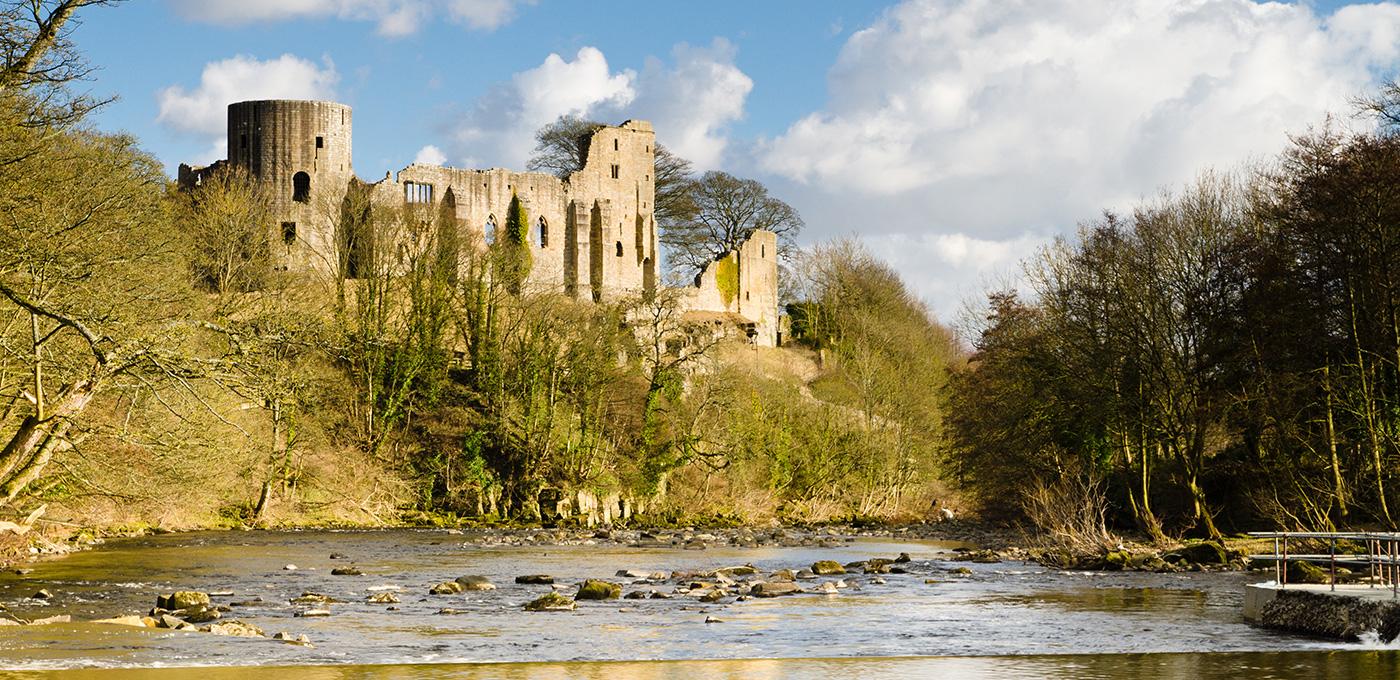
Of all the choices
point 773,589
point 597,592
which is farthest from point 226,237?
point 773,589

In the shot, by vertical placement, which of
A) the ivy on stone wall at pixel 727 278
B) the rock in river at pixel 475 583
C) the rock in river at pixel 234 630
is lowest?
the rock in river at pixel 475 583

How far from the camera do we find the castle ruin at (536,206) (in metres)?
65.6

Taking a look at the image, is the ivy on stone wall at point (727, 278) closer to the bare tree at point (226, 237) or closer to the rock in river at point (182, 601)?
the bare tree at point (226, 237)

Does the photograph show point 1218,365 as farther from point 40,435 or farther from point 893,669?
point 40,435

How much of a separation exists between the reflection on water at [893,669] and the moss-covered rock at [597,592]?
25.2ft

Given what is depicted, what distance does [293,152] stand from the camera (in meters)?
67.3

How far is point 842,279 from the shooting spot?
84.2 m

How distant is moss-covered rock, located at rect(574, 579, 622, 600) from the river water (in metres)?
0.84

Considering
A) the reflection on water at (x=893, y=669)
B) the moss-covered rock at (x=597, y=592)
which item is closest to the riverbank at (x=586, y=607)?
the moss-covered rock at (x=597, y=592)

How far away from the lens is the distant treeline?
2712 cm

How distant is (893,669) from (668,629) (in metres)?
4.41

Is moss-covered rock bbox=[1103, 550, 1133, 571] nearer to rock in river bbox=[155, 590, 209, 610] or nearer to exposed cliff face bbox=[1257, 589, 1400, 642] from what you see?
exposed cliff face bbox=[1257, 589, 1400, 642]

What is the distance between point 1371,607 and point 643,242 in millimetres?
68489

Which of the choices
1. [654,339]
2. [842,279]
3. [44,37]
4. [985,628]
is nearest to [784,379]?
[654,339]
